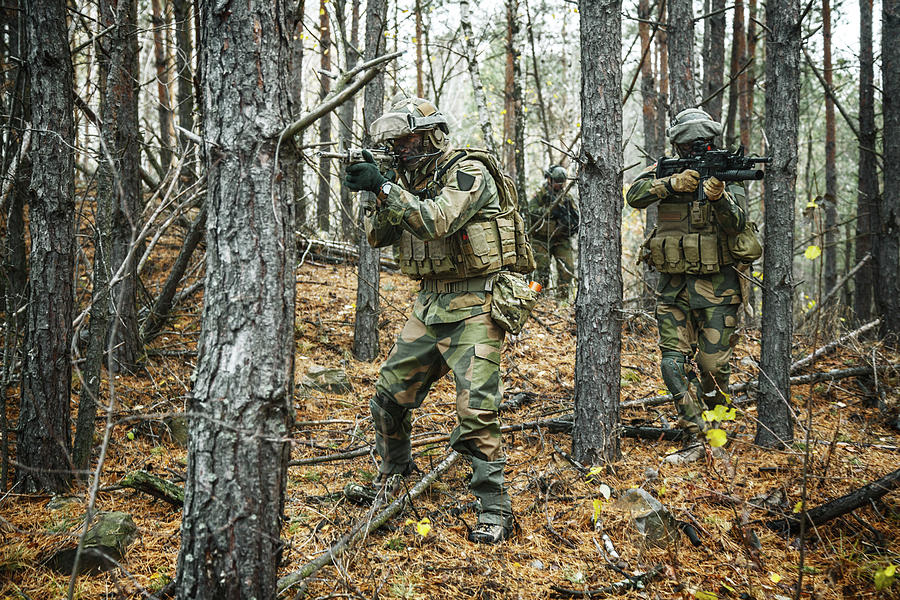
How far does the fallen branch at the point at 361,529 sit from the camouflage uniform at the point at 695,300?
1989 mm

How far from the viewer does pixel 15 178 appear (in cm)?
356

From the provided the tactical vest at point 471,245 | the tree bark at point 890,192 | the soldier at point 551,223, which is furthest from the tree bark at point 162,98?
the tree bark at point 890,192

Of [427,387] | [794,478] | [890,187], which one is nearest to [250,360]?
[427,387]

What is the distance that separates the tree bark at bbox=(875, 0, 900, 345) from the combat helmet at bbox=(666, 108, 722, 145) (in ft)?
14.2

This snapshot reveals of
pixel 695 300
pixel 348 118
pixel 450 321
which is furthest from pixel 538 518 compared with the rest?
pixel 348 118

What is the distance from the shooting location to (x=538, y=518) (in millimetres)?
3523

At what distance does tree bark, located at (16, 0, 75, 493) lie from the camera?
3.51 m

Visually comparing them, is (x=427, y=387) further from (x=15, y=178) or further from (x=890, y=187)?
(x=890, y=187)

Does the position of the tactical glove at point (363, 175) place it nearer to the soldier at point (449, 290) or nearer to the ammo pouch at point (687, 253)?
the soldier at point (449, 290)

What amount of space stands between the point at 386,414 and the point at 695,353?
277cm

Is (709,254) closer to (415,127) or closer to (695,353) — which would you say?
(695,353)

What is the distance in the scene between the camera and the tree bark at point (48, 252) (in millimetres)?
3508

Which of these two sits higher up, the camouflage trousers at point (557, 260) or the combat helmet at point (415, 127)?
the combat helmet at point (415, 127)

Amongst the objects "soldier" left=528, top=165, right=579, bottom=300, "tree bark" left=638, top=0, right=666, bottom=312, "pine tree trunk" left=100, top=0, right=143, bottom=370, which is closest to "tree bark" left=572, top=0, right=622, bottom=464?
"pine tree trunk" left=100, top=0, right=143, bottom=370
